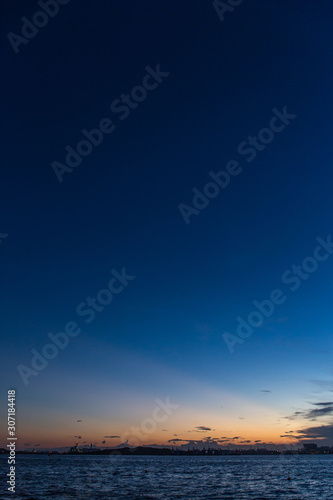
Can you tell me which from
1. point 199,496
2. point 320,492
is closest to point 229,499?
point 199,496

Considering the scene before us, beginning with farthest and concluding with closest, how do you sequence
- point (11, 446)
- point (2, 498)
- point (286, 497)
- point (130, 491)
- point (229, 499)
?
point (130, 491), point (286, 497), point (229, 499), point (2, 498), point (11, 446)

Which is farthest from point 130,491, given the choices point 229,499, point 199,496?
point 229,499

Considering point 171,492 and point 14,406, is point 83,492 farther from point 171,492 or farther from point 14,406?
point 14,406

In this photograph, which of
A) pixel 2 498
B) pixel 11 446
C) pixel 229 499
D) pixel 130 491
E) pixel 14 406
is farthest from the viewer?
pixel 130 491

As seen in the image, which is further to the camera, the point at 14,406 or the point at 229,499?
the point at 229,499

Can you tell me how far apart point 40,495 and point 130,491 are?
15977mm

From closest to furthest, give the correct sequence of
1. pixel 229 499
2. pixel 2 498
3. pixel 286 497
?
pixel 2 498 < pixel 229 499 < pixel 286 497

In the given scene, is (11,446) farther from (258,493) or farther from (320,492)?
(320,492)

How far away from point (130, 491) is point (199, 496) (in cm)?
1389

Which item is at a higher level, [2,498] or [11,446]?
[11,446]

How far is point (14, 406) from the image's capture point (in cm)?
3525

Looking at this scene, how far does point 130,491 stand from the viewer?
6662cm

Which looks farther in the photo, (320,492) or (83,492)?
(320,492)

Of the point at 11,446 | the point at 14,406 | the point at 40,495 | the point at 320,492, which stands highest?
the point at 14,406
